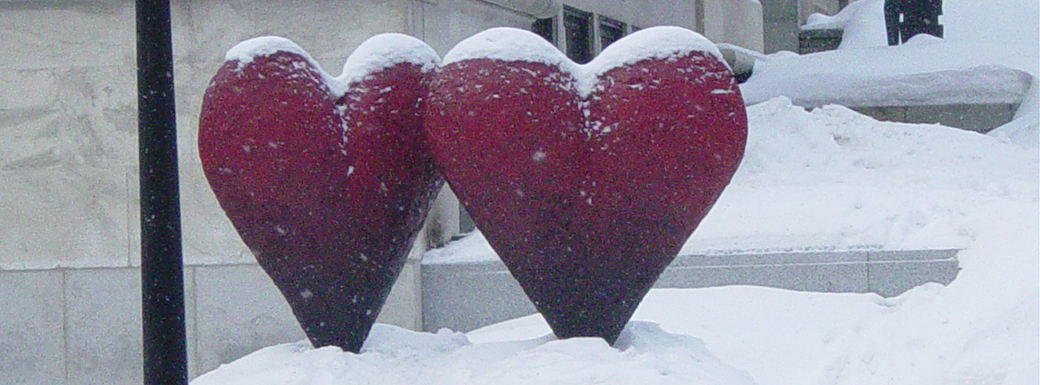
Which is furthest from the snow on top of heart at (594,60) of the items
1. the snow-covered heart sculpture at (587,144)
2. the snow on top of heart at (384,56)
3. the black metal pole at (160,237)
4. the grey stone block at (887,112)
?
the grey stone block at (887,112)

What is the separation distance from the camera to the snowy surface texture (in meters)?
11.6

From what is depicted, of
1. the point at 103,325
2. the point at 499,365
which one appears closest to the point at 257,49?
the point at 499,365

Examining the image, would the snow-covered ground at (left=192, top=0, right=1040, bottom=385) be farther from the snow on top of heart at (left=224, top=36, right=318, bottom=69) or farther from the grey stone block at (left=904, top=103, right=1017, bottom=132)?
the grey stone block at (left=904, top=103, right=1017, bottom=132)

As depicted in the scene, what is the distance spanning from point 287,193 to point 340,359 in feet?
1.96

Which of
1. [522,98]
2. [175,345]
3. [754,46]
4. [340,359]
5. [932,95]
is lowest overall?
[754,46]

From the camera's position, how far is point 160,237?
145 inches

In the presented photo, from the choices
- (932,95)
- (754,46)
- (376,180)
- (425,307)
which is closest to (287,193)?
(376,180)

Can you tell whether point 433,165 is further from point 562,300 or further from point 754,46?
point 754,46

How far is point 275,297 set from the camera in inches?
305

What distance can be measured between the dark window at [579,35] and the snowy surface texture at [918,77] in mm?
1703

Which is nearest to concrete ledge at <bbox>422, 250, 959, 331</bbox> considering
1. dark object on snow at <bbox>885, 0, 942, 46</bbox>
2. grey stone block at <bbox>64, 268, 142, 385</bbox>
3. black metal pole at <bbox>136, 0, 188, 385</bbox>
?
grey stone block at <bbox>64, 268, 142, 385</bbox>

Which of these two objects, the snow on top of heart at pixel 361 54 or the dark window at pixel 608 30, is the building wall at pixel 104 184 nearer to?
the snow on top of heart at pixel 361 54

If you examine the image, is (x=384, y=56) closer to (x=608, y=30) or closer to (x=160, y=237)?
(x=160, y=237)

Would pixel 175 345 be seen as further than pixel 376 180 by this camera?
No
